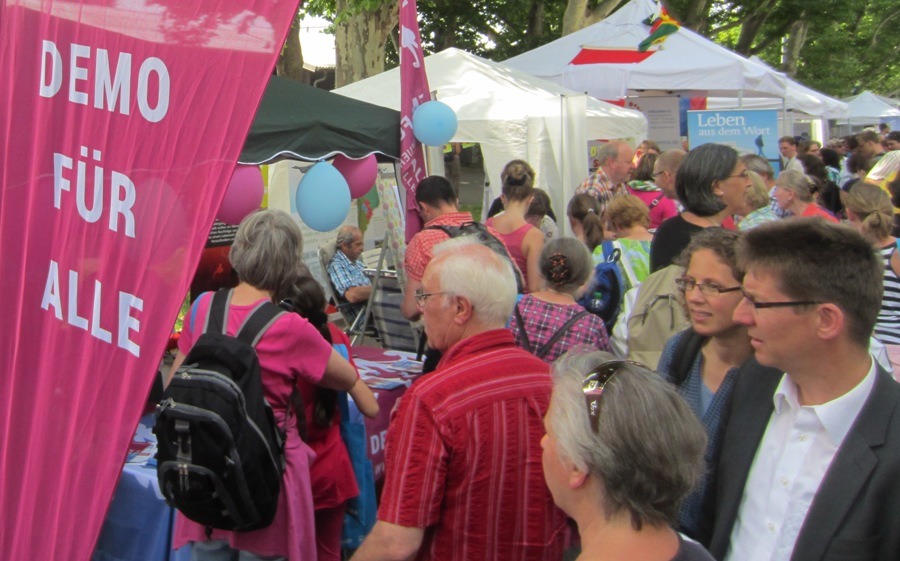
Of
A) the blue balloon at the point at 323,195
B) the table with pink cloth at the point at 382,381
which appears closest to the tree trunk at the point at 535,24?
the blue balloon at the point at 323,195

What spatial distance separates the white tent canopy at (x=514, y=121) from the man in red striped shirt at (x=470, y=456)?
6.97 meters

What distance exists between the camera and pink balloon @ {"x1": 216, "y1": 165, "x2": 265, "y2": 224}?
175 inches

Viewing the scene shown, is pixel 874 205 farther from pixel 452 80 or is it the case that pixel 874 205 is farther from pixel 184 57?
pixel 452 80

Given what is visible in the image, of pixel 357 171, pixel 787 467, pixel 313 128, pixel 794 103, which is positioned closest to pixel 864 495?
pixel 787 467

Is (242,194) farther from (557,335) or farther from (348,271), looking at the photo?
(348,271)

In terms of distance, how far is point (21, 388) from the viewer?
210 centimetres

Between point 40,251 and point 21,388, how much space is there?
0.34 metres

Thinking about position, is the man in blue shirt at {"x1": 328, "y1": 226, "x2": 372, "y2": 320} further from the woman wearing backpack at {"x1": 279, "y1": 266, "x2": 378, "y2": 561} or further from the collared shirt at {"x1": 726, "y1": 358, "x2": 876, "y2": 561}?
the collared shirt at {"x1": 726, "y1": 358, "x2": 876, "y2": 561}

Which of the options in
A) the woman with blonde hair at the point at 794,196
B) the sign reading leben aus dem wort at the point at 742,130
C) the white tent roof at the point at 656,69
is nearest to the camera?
the woman with blonde hair at the point at 794,196

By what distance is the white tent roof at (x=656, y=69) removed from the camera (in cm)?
1180

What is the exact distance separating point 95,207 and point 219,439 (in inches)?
39.5

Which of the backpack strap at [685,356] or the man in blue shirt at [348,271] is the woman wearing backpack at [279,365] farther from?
the man in blue shirt at [348,271]

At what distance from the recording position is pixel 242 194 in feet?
14.7

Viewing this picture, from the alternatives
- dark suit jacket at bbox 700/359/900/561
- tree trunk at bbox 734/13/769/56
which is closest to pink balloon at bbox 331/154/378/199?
dark suit jacket at bbox 700/359/900/561
